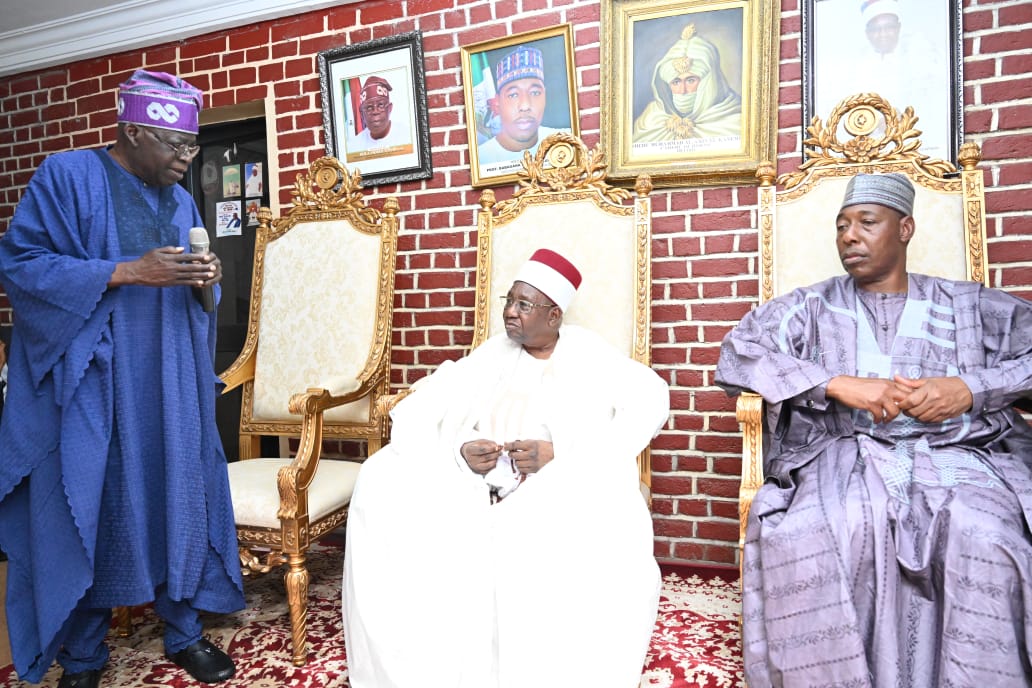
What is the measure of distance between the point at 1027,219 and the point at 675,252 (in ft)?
4.07

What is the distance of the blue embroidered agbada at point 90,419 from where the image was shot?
1883 mm

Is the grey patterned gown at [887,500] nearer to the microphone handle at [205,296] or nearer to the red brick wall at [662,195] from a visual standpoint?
the red brick wall at [662,195]

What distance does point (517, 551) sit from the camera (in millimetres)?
1740

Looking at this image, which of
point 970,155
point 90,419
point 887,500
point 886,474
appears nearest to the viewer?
point 887,500

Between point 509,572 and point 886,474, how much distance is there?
103cm

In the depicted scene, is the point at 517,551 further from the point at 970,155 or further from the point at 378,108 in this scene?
the point at 378,108

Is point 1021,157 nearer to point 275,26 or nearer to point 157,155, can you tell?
point 157,155

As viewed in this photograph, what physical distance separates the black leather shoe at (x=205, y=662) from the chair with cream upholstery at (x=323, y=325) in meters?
0.52

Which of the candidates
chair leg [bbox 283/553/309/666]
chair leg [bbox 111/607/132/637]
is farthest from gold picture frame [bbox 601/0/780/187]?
chair leg [bbox 111/607/132/637]

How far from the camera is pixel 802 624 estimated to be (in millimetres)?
1651

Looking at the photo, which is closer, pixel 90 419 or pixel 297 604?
pixel 90 419

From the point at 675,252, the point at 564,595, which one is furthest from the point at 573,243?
the point at 564,595

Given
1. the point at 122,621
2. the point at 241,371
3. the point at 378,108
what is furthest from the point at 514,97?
the point at 122,621

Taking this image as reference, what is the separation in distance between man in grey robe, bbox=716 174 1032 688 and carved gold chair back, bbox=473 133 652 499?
489 mm
